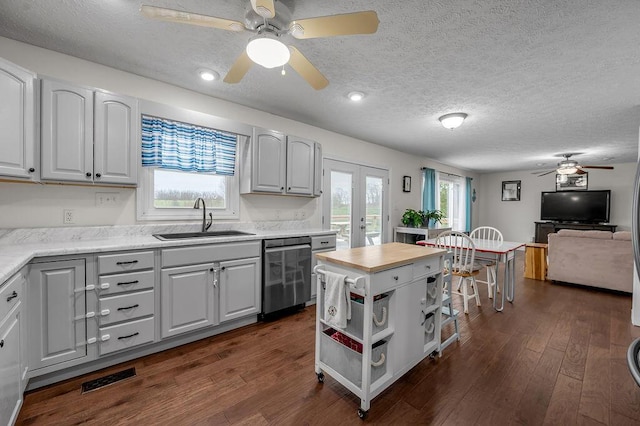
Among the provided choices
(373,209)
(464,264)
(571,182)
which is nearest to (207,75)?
(464,264)

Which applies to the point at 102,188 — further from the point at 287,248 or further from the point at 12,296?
the point at 287,248

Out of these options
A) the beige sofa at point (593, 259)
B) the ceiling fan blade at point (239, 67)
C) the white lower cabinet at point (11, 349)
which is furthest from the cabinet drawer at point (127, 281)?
the beige sofa at point (593, 259)

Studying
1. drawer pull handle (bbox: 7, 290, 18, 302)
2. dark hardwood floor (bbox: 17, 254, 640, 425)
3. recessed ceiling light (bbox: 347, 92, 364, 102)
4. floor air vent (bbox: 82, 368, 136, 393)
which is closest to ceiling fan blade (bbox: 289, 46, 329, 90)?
recessed ceiling light (bbox: 347, 92, 364, 102)

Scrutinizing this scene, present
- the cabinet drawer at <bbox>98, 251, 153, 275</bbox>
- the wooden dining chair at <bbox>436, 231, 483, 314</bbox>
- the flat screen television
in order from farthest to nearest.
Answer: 1. the flat screen television
2. the wooden dining chair at <bbox>436, 231, 483, 314</bbox>
3. the cabinet drawer at <bbox>98, 251, 153, 275</bbox>

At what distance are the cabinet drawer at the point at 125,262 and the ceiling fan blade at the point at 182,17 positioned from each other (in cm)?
157

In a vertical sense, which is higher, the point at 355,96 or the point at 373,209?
the point at 355,96

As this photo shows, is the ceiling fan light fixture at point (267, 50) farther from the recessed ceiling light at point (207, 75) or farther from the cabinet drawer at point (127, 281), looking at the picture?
the cabinet drawer at point (127, 281)

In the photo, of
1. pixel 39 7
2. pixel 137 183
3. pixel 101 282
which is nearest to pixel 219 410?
pixel 101 282

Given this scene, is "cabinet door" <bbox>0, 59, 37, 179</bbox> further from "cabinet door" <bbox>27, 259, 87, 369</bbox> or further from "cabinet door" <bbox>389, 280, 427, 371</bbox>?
"cabinet door" <bbox>389, 280, 427, 371</bbox>

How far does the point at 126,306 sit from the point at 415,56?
9.61 feet

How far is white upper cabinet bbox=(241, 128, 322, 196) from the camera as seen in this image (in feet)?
10.3

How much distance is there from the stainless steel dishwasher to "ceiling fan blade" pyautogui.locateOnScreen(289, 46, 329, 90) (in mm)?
1579

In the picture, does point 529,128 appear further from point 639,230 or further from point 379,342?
point 639,230

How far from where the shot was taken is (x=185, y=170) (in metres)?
2.86
